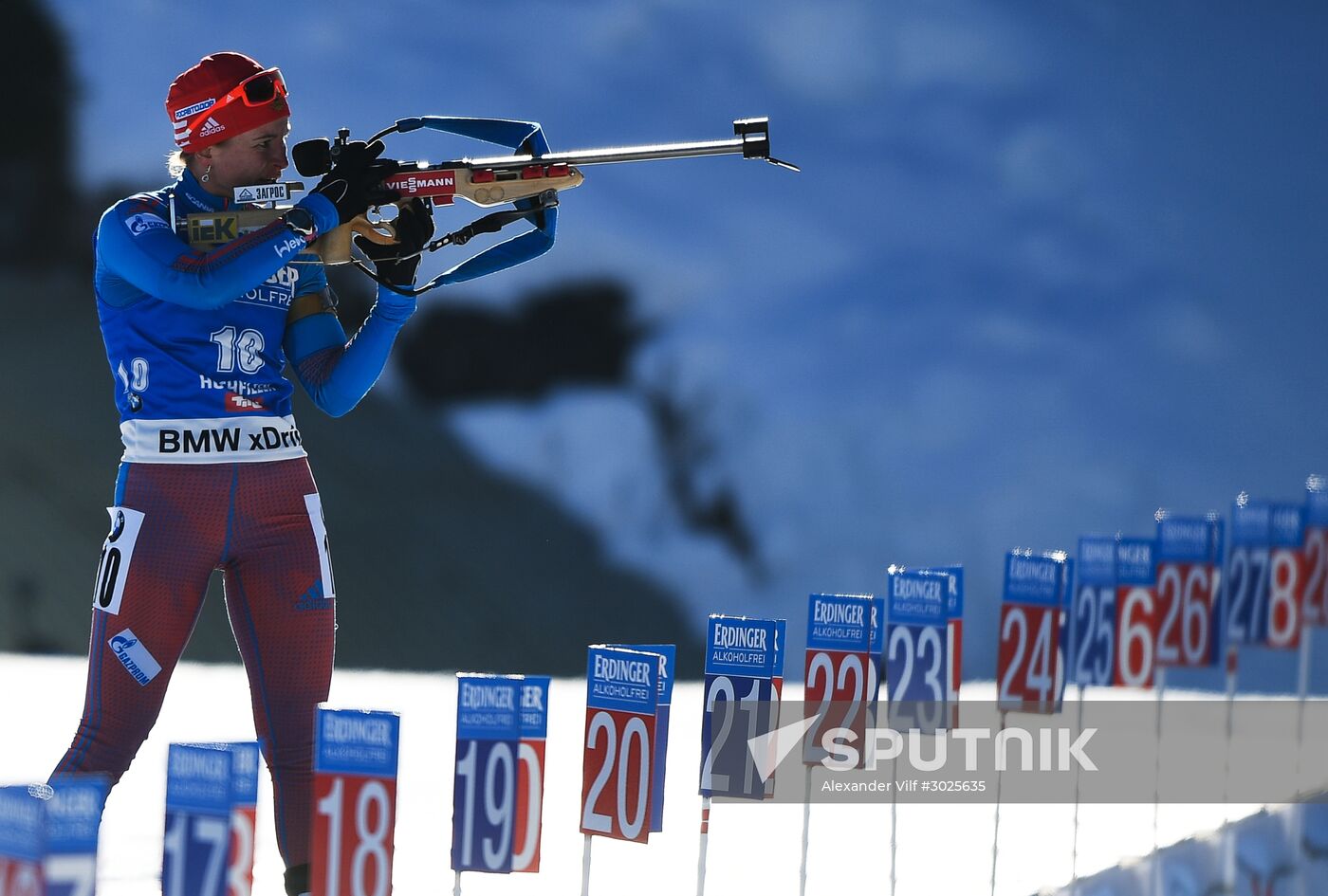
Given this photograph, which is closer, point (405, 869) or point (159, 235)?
point (159, 235)

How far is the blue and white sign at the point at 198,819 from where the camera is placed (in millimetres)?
1577

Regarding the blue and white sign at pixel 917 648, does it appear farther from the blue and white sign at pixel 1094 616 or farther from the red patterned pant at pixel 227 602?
the red patterned pant at pixel 227 602

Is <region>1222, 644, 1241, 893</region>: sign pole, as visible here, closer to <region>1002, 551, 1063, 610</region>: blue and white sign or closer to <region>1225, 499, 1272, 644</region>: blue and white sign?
<region>1225, 499, 1272, 644</region>: blue and white sign

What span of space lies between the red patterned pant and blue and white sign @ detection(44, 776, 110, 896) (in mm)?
489

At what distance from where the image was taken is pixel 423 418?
9.11 meters

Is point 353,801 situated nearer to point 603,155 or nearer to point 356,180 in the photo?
point 356,180

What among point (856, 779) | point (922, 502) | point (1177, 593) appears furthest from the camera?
point (922, 502)

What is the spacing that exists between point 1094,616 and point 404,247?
151 cm

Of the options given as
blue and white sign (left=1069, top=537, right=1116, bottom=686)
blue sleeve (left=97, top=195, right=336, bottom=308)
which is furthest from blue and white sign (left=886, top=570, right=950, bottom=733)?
blue sleeve (left=97, top=195, right=336, bottom=308)

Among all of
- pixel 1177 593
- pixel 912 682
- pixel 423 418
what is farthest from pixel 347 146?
pixel 423 418

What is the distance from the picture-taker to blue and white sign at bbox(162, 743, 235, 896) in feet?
5.17

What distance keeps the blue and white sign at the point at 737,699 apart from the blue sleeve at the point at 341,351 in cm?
59

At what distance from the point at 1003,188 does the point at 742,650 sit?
745 cm

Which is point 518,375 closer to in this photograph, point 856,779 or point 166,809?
point 856,779
